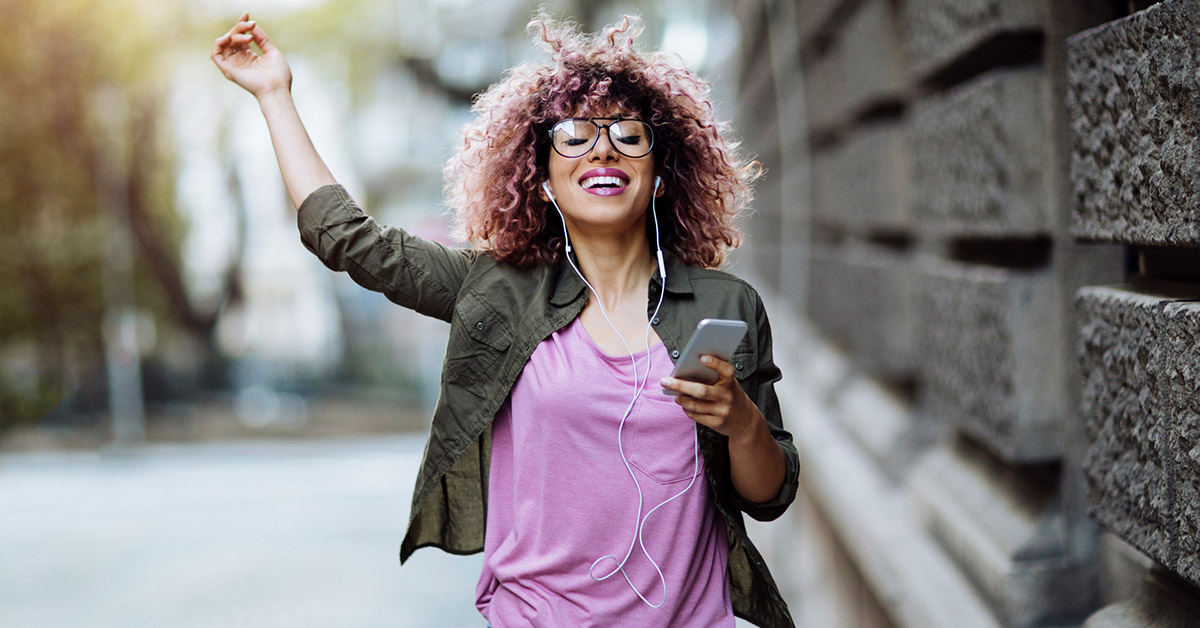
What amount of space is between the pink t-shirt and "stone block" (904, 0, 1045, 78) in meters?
1.18

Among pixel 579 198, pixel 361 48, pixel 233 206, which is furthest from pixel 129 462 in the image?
pixel 579 198

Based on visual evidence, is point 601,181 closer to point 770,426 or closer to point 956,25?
point 770,426

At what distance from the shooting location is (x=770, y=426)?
214 cm

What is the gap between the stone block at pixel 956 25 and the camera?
270 centimetres

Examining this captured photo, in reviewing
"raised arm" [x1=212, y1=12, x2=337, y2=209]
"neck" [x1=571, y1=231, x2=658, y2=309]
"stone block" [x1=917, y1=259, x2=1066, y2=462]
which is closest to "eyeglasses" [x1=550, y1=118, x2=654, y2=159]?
"neck" [x1=571, y1=231, x2=658, y2=309]

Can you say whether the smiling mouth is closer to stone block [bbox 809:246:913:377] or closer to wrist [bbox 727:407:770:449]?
wrist [bbox 727:407:770:449]

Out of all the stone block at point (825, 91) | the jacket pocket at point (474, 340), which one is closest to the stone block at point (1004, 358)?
the jacket pocket at point (474, 340)

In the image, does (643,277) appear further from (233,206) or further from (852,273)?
(233,206)

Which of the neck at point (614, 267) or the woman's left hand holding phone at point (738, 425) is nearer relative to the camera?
the woman's left hand holding phone at point (738, 425)

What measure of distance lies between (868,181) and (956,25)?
70.7 inches

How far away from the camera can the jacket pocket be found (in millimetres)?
2156

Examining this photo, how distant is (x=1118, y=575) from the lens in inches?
101

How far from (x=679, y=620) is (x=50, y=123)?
9134mm

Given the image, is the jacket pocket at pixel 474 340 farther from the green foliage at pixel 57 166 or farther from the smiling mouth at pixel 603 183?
the green foliage at pixel 57 166
